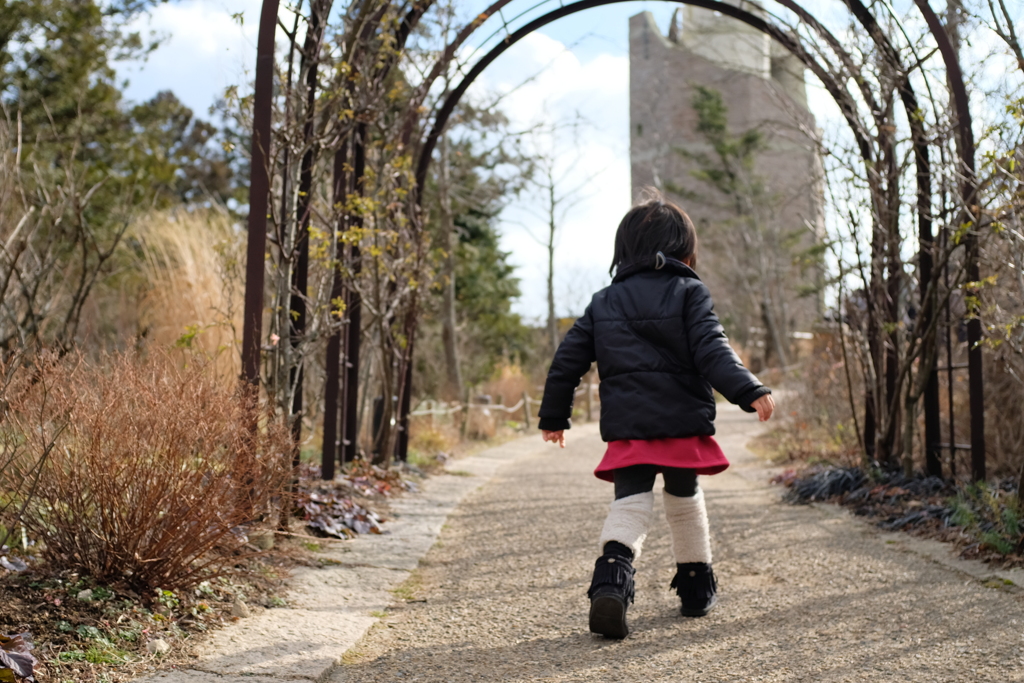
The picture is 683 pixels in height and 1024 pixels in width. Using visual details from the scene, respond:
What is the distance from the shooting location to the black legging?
293cm

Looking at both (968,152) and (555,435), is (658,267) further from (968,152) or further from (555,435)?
(968,152)

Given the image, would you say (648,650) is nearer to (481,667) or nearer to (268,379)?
(481,667)

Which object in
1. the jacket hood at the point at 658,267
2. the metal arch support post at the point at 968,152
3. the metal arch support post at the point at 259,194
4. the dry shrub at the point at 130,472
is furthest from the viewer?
the metal arch support post at the point at 968,152

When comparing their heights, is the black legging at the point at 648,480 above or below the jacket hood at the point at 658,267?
below

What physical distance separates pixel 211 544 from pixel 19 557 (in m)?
0.62

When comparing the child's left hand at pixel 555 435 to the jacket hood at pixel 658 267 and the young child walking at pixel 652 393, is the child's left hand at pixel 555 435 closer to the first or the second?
the young child walking at pixel 652 393

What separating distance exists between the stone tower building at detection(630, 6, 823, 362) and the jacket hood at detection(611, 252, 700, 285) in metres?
20.0

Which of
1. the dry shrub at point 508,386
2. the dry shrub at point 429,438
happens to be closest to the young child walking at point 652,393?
the dry shrub at point 429,438

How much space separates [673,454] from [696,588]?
1.61 ft

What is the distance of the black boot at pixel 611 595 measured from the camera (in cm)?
267

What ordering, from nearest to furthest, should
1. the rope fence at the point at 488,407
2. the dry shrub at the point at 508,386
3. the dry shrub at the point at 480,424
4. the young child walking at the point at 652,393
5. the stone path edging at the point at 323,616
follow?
the stone path edging at the point at 323,616
the young child walking at the point at 652,393
the rope fence at the point at 488,407
the dry shrub at the point at 480,424
the dry shrub at the point at 508,386

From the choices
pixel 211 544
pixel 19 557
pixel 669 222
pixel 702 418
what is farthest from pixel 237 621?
pixel 669 222

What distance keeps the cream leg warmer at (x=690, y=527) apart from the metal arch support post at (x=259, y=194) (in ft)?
6.32

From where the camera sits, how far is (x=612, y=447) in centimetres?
300
